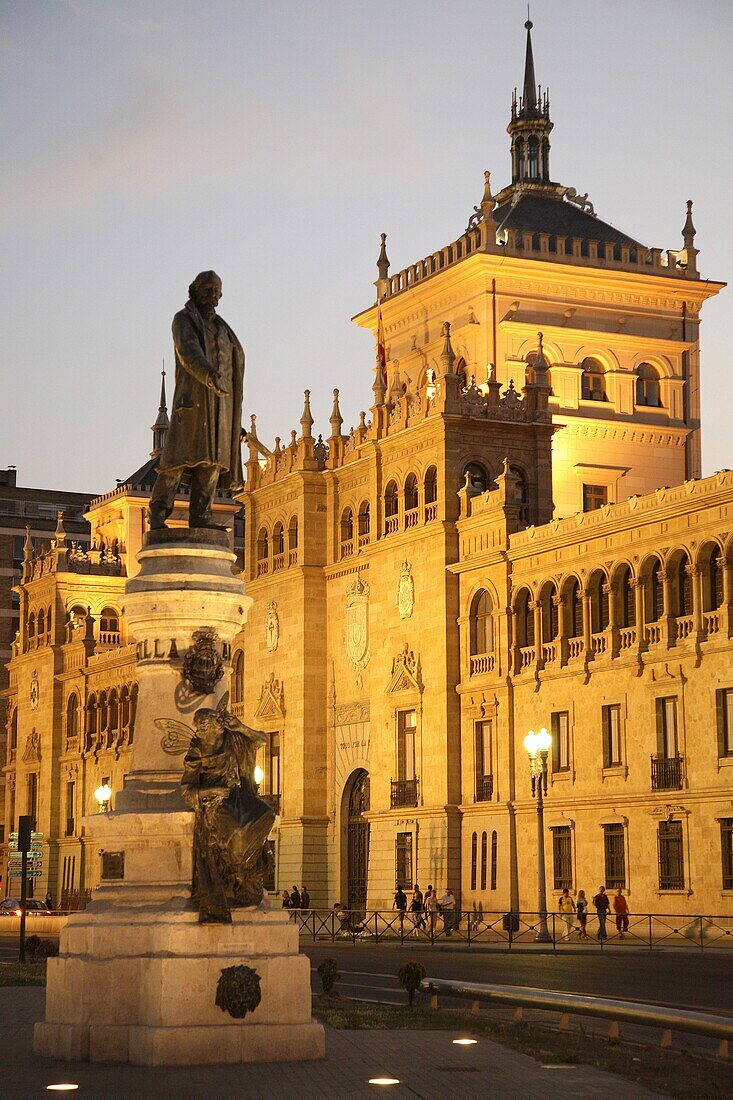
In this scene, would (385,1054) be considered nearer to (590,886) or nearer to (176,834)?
(176,834)

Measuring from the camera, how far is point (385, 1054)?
17750 millimetres

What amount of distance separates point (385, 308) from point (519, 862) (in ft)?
88.8

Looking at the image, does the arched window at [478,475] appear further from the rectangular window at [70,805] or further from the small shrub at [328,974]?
the rectangular window at [70,805]

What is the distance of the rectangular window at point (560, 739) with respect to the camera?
53312 mm

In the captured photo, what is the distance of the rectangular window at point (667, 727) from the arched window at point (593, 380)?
67.9 ft

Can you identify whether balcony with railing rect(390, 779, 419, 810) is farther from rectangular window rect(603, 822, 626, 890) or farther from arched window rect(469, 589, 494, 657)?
rectangular window rect(603, 822, 626, 890)

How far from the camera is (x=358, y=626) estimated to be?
64.4 metres

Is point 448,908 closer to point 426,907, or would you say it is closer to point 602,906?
point 426,907

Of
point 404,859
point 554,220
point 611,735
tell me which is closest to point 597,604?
point 611,735

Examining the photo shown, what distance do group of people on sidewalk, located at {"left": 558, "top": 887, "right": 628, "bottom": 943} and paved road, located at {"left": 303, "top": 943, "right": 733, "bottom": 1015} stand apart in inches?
157

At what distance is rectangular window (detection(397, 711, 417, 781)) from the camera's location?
60531 mm

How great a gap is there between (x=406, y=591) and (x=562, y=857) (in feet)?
38.3

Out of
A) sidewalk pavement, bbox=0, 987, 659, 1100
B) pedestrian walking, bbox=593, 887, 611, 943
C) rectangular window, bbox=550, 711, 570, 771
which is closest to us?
sidewalk pavement, bbox=0, 987, 659, 1100

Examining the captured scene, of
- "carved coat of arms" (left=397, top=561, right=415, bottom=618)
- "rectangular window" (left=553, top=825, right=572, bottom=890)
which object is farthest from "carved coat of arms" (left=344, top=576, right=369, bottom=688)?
"rectangular window" (left=553, top=825, right=572, bottom=890)
